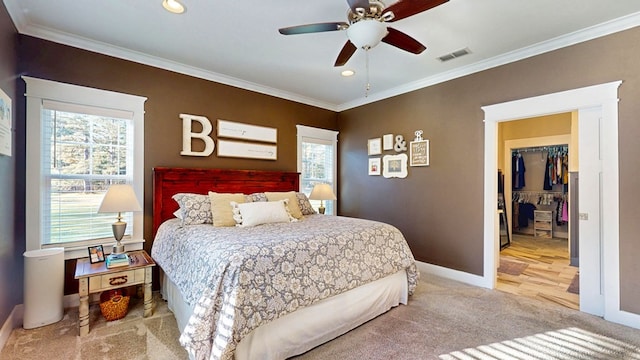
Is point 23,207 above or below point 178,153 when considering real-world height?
below

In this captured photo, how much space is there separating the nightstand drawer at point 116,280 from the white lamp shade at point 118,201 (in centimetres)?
56

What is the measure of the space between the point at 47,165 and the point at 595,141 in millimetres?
5295

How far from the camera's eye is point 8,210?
2373 mm

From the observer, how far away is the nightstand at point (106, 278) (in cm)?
230

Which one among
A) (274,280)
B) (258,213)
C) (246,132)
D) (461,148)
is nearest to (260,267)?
(274,280)

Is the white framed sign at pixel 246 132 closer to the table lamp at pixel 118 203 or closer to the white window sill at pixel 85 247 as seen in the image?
the table lamp at pixel 118 203

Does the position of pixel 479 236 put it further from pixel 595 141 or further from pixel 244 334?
pixel 244 334

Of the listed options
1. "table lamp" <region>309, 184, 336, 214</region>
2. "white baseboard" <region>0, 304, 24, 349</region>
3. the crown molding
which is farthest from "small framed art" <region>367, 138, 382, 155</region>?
"white baseboard" <region>0, 304, 24, 349</region>

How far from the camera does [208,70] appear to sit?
3.68 meters

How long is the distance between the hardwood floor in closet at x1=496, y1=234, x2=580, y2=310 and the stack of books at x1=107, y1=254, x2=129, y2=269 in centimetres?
403

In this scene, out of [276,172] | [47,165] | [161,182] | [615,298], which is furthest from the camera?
[276,172]

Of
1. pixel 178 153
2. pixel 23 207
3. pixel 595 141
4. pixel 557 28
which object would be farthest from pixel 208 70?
pixel 595 141

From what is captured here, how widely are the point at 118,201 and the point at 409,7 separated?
2.90 metres

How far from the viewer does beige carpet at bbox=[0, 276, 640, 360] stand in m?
2.08
